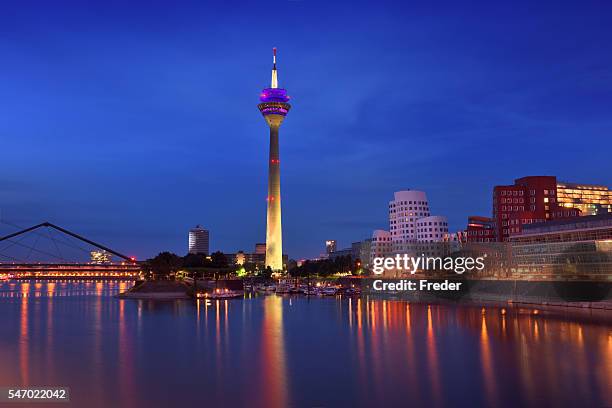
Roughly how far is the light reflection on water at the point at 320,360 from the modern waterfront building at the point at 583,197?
6532cm

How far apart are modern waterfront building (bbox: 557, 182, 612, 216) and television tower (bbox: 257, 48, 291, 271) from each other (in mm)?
69750

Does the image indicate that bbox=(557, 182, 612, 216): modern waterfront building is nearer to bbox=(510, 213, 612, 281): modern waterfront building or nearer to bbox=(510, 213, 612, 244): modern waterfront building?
bbox=(510, 213, 612, 244): modern waterfront building

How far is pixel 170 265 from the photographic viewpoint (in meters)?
107

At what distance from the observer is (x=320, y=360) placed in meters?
31.7

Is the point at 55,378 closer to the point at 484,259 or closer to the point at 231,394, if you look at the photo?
the point at 231,394

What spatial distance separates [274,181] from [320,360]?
12848 cm

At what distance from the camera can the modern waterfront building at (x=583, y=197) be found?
110881mm

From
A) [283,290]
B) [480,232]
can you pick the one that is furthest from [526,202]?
[283,290]

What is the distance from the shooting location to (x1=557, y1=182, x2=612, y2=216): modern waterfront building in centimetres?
11088

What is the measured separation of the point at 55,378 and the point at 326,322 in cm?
2758

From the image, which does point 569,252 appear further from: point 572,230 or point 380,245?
point 380,245

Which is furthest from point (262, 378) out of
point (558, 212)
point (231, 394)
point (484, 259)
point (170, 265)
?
point (558, 212)

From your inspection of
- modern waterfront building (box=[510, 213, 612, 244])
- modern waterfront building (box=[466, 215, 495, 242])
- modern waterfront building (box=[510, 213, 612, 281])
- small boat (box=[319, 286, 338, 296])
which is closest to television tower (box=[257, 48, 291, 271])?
modern waterfront building (box=[466, 215, 495, 242])

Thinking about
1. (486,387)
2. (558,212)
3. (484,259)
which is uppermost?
(558,212)
